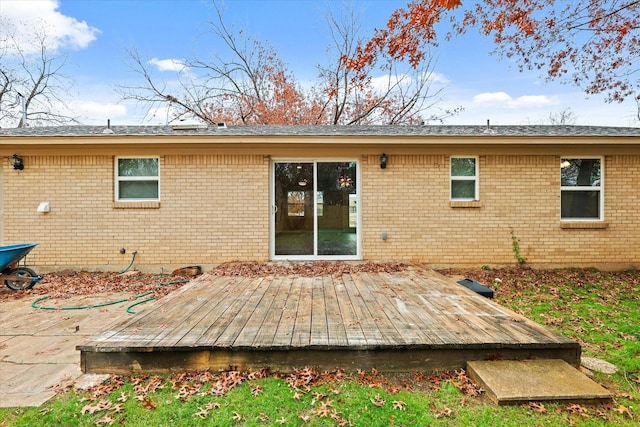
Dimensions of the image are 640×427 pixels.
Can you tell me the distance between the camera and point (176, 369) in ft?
9.01

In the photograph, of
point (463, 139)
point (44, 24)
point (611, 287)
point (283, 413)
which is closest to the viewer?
point (283, 413)

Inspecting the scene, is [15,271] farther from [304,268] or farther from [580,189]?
[580,189]

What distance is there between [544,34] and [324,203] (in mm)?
6799

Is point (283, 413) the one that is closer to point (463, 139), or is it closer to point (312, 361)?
point (312, 361)

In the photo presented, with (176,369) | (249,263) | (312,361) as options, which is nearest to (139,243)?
(249,263)

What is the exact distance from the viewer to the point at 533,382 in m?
2.45

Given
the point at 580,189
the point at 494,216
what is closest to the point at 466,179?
the point at 494,216

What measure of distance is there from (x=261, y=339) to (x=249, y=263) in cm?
421

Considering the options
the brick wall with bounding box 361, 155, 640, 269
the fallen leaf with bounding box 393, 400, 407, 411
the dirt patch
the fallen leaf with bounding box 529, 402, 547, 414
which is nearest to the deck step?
the fallen leaf with bounding box 529, 402, 547, 414

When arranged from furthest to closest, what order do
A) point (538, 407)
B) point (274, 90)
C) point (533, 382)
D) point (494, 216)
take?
point (274, 90) < point (494, 216) < point (533, 382) < point (538, 407)

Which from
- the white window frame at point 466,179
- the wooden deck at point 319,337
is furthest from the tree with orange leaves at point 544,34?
the wooden deck at point 319,337

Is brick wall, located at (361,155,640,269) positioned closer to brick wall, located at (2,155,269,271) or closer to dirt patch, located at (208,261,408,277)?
dirt patch, located at (208,261,408,277)

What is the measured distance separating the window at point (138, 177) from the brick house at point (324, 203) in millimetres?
31

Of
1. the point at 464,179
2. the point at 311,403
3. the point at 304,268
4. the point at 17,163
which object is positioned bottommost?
the point at 311,403
